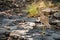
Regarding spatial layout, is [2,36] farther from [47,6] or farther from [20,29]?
[47,6]

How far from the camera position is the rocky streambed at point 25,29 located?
13.1 ft

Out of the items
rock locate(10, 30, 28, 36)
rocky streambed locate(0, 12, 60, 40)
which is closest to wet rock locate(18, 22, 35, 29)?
rocky streambed locate(0, 12, 60, 40)

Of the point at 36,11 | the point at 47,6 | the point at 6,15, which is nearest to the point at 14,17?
the point at 6,15

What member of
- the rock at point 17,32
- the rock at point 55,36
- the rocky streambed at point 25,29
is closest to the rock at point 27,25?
the rocky streambed at point 25,29

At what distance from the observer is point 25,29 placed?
14.2 ft

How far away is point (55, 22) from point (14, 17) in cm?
113

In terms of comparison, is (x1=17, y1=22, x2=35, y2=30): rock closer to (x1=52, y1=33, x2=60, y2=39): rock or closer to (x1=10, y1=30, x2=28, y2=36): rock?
(x1=10, y1=30, x2=28, y2=36): rock

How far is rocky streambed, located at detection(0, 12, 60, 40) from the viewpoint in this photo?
3978 millimetres

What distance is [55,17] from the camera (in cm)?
482

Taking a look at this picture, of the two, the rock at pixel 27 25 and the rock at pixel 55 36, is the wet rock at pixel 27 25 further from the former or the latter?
the rock at pixel 55 36

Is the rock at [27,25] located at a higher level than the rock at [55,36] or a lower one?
higher

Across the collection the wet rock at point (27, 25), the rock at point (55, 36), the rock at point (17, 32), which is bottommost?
the rock at point (55, 36)

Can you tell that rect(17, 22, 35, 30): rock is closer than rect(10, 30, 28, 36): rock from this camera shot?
No

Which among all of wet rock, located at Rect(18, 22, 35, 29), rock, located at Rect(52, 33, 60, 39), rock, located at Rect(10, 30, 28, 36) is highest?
wet rock, located at Rect(18, 22, 35, 29)
